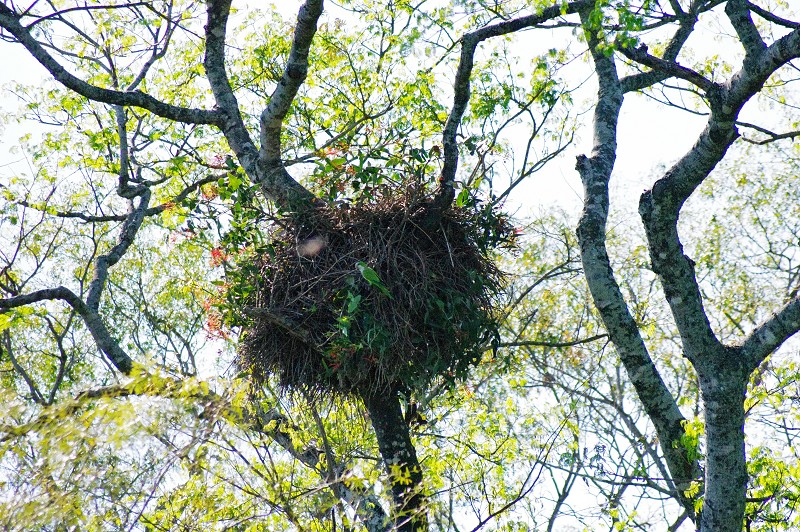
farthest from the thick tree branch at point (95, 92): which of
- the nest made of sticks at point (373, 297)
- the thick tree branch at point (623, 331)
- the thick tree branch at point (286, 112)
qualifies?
the thick tree branch at point (623, 331)

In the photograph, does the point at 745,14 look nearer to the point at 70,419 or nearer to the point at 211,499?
the point at 70,419

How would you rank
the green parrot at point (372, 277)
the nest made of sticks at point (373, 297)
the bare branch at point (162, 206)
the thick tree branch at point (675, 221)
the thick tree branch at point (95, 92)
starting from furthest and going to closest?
the bare branch at point (162, 206) < the thick tree branch at point (95, 92) < the nest made of sticks at point (373, 297) < the green parrot at point (372, 277) < the thick tree branch at point (675, 221)

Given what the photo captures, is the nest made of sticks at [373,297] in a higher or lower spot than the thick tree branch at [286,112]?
lower

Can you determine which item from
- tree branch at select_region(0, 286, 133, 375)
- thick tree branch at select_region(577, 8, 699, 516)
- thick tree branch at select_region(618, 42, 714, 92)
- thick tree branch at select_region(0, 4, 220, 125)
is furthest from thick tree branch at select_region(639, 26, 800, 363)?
tree branch at select_region(0, 286, 133, 375)

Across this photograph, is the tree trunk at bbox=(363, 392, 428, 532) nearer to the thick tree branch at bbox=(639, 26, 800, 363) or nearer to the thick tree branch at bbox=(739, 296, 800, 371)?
the thick tree branch at bbox=(639, 26, 800, 363)

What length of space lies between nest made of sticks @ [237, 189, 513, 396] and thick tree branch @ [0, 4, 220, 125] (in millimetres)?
911

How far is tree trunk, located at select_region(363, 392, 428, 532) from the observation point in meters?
4.94

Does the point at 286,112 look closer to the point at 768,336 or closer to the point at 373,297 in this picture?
the point at 373,297

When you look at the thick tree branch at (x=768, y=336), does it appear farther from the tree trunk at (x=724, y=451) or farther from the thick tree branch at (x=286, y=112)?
the thick tree branch at (x=286, y=112)

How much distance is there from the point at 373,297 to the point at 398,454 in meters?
0.96

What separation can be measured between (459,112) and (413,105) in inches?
155

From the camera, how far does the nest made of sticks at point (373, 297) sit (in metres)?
4.77

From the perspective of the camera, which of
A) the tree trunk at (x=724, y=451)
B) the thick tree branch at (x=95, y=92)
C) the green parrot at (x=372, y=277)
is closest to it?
the tree trunk at (x=724, y=451)

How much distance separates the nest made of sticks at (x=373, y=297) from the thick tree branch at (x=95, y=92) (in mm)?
911
